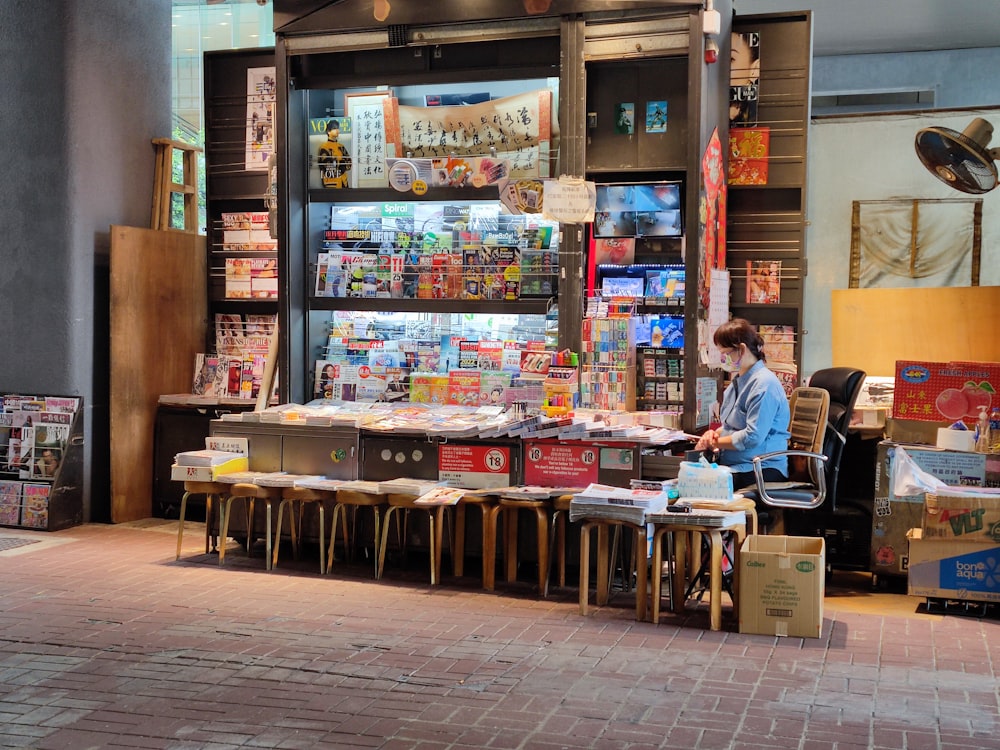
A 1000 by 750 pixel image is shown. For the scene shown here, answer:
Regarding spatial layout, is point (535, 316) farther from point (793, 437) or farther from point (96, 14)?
point (96, 14)

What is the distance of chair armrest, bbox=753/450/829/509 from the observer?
643 centimetres

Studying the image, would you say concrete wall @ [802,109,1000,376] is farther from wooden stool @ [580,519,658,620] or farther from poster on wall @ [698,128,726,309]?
wooden stool @ [580,519,658,620]

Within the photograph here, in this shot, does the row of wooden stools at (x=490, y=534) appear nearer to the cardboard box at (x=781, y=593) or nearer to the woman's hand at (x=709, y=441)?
the cardboard box at (x=781, y=593)

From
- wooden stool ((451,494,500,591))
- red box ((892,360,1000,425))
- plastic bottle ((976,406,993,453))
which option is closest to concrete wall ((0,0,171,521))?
wooden stool ((451,494,500,591))

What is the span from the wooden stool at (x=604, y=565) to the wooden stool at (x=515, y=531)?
300mm

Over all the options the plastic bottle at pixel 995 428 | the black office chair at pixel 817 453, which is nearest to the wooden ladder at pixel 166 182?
the black office chair at pixel 817 453

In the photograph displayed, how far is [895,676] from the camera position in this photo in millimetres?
5055

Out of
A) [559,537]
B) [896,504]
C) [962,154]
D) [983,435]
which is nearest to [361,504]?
[559,537]

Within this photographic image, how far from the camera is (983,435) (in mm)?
6598

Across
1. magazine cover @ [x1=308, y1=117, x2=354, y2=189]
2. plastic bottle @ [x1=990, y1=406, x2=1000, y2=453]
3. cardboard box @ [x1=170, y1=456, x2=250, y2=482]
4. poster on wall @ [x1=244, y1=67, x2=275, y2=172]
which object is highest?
poster on wall @ [x1=244, y1=67, x2=275, y2=172]

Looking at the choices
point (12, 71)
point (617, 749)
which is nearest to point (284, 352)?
point (12, 71)

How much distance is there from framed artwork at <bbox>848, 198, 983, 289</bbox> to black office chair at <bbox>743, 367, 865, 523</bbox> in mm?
2726

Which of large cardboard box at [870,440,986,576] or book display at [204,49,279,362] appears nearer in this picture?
large cardboard box at [870,440,986,576]

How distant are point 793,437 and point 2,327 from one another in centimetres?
589
